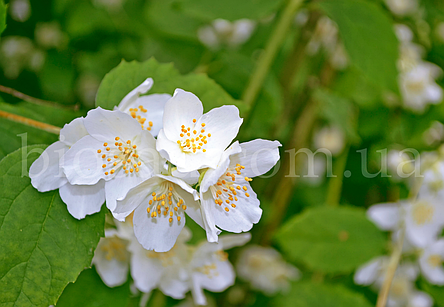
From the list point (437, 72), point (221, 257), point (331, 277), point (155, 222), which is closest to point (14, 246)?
point (155, 222)

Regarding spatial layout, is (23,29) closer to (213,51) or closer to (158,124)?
(213,51)

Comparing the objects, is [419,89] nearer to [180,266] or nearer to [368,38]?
[368,38]

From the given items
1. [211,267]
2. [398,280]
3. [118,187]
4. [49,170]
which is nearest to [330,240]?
[398,280]

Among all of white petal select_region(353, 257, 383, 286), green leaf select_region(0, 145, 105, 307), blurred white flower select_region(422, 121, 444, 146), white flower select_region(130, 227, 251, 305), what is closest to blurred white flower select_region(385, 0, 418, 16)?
blurred white flower select_region(422, 121, 444, 146)

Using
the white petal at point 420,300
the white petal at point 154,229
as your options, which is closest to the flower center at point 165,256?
the white petal at point 154,229

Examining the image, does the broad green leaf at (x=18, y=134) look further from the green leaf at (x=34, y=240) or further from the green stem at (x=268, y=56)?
the green stem at (x=268, y=56)
